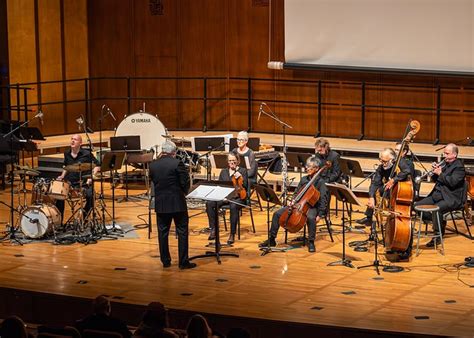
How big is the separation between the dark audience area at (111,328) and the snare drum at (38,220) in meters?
4.38

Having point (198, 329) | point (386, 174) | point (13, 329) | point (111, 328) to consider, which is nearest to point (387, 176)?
point (386, 174)

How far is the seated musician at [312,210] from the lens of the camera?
11398mm

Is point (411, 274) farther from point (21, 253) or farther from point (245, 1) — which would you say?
point (245, 1)

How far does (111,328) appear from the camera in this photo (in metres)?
7.24

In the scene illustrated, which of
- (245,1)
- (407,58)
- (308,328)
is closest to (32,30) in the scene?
(245,1)

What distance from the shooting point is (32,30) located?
16.9 m

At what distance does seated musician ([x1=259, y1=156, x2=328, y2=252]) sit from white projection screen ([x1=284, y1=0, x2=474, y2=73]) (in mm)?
4313

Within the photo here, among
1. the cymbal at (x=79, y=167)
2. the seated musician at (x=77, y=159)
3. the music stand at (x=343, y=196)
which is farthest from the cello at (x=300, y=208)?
the seated musician at (x=77, y=159)

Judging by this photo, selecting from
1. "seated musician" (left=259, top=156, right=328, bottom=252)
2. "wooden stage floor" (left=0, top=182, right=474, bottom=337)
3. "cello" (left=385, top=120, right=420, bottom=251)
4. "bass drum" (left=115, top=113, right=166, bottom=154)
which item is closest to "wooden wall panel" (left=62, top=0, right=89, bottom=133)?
"bass drum" (left=115, top=113, right=166, bottom=154)

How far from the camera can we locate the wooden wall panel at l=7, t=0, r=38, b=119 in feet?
54.9

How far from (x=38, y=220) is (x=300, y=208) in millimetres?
2987

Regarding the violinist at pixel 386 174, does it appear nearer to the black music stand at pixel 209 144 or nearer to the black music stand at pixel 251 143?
the black music stand at pixel 251 143

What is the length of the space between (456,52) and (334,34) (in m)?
1.96

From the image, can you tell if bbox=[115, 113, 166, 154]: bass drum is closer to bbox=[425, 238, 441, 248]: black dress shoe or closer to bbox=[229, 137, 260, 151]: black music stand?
bbox=[229, 137, 260, 151]: black music stand
